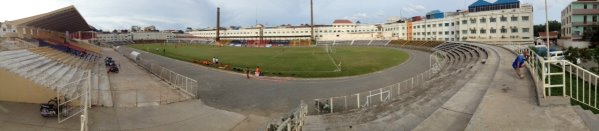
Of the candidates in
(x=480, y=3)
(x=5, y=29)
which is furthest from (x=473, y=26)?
(x=5, y=29)

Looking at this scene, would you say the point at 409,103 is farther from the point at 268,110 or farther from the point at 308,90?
the point at 308,90

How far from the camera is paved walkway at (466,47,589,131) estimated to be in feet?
21.1

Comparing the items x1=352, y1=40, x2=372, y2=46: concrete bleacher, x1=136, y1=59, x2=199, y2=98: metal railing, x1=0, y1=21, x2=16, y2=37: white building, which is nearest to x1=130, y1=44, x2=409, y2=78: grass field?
x1=136, y1=59, x2=199, y2=98: metal railing

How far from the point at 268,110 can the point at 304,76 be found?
10353 mm

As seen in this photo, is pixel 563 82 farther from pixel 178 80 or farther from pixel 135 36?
pixel 135 36

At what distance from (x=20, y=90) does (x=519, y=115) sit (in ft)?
54.0

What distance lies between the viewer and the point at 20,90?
45.5ft

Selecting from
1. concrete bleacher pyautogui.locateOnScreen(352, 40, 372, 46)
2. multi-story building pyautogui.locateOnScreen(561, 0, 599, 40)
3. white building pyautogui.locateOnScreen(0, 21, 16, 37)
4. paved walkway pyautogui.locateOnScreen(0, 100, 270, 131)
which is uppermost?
multi-story building pyautogui.locateOnScreen(561, 0, 599, 40)

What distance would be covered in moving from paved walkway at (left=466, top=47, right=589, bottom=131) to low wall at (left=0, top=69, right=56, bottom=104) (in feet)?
48.9

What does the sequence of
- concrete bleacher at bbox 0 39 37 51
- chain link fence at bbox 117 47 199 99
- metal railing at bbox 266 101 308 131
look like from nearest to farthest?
metal railing at bbox 266 101 308 131 < chain link fence at bbox 117 47 199 99 < concrete bleacher at bbox 0 39 37 51

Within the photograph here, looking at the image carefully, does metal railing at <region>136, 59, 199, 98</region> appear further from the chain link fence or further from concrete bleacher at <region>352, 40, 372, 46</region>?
concrete bleacher at <region>352, 40, 372, 46</region>

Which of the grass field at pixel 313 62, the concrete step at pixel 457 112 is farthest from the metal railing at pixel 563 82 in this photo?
the grass field at pixel 313 62

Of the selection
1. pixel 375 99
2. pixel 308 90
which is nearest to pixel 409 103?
pixel 375 99

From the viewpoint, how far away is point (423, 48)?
62500 millimetres
